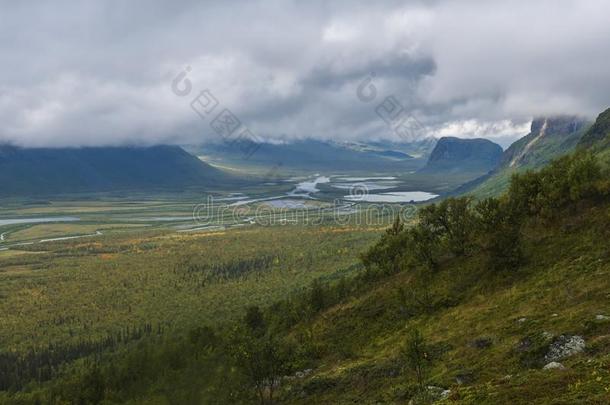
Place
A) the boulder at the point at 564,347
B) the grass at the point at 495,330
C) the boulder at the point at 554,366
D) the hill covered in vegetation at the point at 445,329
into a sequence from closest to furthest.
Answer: the grass at the point at 495,330 < the boulder at the point at 554,366 < the boulder at the point at 564,347 < the hill covered in vegetation at the point at 445,329

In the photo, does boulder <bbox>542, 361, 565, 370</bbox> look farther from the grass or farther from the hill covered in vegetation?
the grass

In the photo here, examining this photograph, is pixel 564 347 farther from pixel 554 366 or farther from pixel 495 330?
pixel 495 330

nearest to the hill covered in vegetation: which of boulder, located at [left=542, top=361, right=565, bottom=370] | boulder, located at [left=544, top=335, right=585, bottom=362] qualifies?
boulder, located at [left=544, top=335, right=585, bottom=362]

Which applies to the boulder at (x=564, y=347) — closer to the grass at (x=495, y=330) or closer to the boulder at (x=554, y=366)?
the grass at (x=495, y=330)

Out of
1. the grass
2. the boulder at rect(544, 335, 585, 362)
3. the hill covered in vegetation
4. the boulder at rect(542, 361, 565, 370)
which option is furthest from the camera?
the hill covered in vegetation

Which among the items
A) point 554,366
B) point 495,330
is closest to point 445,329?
point 495,330

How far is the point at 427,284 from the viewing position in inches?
3231

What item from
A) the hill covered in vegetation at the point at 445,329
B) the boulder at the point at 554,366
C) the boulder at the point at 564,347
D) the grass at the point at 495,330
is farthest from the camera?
the hill covered in vegetation at the point at 445,329

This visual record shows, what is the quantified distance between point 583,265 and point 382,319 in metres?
32.6

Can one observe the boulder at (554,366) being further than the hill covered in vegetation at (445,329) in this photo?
No

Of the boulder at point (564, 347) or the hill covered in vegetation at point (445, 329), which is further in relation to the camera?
the hill covered in vegetation at point (445, 329)

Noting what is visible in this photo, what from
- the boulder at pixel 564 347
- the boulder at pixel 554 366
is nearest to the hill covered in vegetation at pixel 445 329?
the boulder at pixel 564 347

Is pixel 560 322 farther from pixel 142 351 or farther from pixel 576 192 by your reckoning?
pixel 142 351

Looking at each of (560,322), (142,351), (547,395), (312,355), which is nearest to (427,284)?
(312,355)
